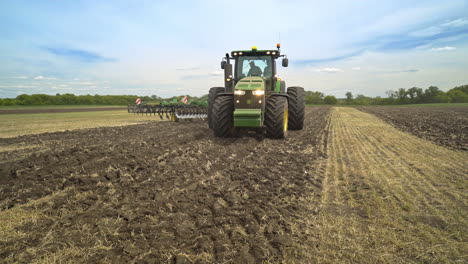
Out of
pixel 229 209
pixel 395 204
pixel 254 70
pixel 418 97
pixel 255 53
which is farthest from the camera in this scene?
pixel 418 97

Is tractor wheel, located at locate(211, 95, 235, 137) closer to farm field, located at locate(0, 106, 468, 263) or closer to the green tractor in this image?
the green tractor

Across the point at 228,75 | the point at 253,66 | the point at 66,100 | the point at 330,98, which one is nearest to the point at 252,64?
the point at 253,66

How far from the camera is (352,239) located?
267 centimetres

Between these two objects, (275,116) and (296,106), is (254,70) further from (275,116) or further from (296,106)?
(275,116)

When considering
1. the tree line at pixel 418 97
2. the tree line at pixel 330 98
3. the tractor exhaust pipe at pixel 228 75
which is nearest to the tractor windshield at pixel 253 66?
the tractor exhaust pipe at pixel 228 75

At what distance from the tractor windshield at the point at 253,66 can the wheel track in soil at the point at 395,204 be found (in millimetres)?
4215

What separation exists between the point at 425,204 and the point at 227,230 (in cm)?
280

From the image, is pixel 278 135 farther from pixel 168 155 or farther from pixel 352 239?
pixel 352 239

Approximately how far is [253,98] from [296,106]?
2.85 m

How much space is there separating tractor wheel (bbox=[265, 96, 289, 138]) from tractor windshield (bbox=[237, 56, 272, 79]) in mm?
1727

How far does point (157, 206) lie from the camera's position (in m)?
3.34

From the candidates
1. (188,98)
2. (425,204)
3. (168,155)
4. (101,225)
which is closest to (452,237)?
(425,204)

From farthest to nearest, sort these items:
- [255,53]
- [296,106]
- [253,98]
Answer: [296,106] → [255,53] → [253,98]

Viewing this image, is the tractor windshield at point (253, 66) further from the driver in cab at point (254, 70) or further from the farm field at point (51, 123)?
the farm field at point (51, 123)
